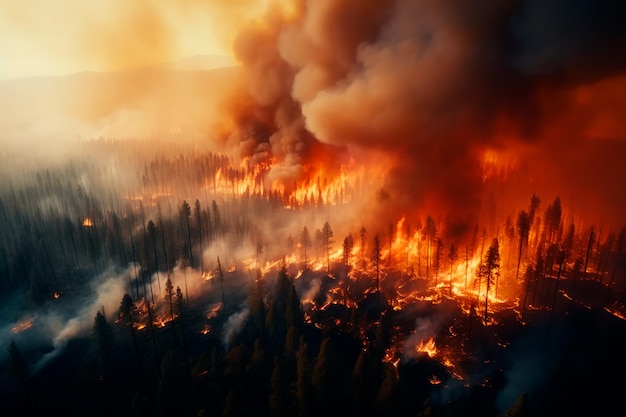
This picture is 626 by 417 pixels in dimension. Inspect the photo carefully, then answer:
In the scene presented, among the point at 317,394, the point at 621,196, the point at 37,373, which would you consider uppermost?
the point at 621,196

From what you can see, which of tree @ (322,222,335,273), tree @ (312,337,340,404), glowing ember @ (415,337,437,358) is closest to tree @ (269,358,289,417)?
tree @ (312,337,340,404)

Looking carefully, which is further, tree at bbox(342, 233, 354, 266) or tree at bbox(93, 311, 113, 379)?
tree at bbox(342, 233, 354, 266)

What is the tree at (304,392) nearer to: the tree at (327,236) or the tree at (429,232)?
the tree at (327,236)

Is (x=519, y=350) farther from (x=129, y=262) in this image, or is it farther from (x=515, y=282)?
(x=129, y=262)

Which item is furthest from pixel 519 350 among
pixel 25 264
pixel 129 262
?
pixel 25 264

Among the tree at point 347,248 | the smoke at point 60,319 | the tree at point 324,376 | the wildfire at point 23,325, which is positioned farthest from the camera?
→ the tree at point 347,248

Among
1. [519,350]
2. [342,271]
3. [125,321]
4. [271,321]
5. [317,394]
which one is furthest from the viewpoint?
[342,271]

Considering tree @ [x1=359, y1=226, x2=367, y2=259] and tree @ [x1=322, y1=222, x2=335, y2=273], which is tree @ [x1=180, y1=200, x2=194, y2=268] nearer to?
tree @ [x1=322, y1=222, x2=335, y2=273]

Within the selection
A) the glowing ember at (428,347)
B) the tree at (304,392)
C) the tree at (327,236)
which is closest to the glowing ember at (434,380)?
the glowing ember at (428,347)
